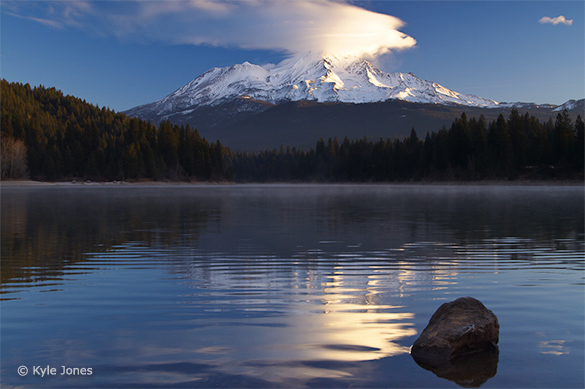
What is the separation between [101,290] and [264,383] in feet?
21.0

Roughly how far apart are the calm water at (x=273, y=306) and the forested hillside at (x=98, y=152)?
137m

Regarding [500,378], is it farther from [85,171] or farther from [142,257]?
[85,171]

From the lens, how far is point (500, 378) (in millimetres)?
6512

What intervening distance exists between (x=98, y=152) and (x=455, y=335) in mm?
164872

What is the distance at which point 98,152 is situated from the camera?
159 meters

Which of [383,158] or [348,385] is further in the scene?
[383,158]

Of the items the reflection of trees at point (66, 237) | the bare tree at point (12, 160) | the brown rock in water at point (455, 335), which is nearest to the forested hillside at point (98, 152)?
the bare tree at point (12, 160)

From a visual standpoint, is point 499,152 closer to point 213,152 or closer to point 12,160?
point 213,152

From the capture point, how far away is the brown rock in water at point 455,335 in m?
7.04

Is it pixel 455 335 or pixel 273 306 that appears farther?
pixel 273 306

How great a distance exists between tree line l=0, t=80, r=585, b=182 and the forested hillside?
0.29m

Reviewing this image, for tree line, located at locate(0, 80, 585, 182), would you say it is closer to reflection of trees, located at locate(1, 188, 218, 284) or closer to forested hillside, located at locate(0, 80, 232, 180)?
forested hillside, located at locate(0, 80, 232, 180)

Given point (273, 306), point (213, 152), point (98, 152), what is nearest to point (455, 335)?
point (273, 306)

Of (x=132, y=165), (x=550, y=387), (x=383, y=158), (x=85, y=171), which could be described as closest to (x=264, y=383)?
(x=550, y=387)
